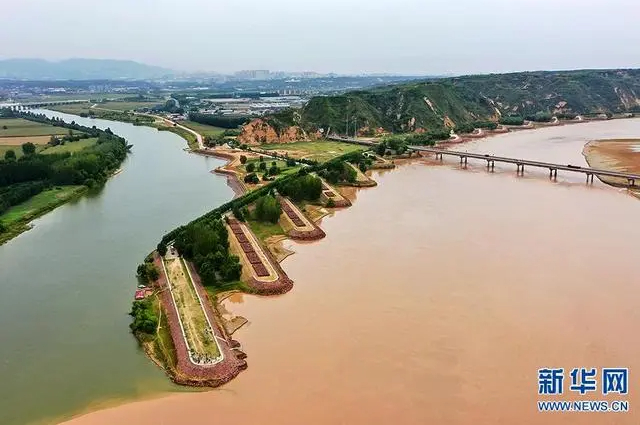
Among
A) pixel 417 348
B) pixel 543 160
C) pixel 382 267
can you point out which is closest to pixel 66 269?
pixel 382 267

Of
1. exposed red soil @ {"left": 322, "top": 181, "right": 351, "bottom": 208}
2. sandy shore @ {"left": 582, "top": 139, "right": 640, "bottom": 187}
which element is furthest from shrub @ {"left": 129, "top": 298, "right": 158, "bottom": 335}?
sandy shore @ {"left": 582, "top": 139, "right": 640, "bottom": 187}

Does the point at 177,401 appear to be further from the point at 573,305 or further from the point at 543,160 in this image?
the point at 543,160

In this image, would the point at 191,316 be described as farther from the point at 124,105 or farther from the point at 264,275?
the point at 124,105

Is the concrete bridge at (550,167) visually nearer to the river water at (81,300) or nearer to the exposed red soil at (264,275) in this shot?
the river water at (81,300)

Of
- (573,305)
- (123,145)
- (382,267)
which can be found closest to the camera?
(573,305)

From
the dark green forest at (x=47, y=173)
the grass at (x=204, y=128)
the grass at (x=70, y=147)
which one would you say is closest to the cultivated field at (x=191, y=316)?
the dark green forest at (x=47, y=173)

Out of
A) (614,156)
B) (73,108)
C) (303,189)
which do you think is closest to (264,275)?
(303,189)
